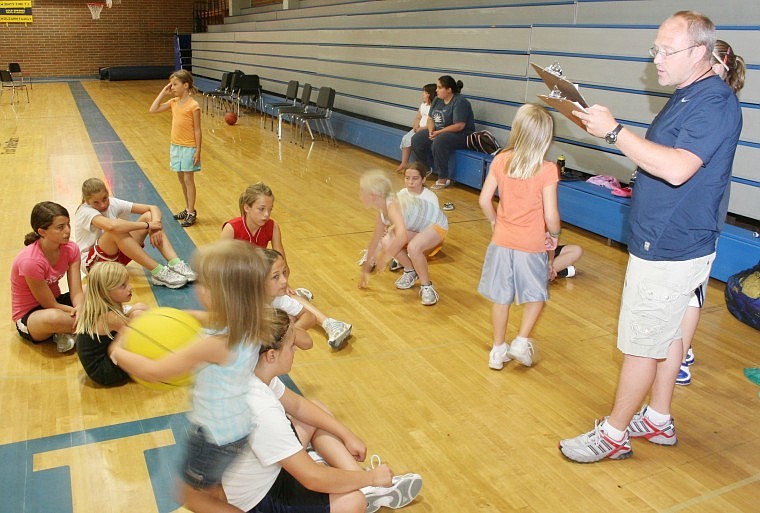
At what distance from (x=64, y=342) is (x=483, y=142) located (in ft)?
18.0

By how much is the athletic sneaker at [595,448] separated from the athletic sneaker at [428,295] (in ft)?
5.79

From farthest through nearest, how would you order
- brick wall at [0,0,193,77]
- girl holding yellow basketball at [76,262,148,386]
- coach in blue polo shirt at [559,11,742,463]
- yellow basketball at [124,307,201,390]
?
brick wall at [0,0,193,77] < girl holding yellow basketball at [76,262,148,386] < coach in blue polo shirt at [559,11,742,463] < yellow basketball at [124,307,201,390]

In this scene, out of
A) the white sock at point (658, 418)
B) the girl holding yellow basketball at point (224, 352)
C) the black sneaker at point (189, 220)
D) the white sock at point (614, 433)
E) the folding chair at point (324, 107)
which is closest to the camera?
the girl holding yellow basketball at point (224, 352)

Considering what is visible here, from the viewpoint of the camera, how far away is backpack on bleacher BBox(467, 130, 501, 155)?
7.87 meters

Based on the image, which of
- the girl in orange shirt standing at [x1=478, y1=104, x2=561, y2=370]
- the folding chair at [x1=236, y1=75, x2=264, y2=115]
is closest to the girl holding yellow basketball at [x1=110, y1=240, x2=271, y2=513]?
the girl in orange shirt standing at [x1=478, y1=104, x2=561, y2=370]

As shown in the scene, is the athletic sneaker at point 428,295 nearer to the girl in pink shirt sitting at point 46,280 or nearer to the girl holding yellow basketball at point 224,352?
the girl in pink shirt sitting at point 46,280

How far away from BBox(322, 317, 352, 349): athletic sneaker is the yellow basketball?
1.54 metres

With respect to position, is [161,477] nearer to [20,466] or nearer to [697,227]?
[20,466]

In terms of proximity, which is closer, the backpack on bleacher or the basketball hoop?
the backpack on bleacher

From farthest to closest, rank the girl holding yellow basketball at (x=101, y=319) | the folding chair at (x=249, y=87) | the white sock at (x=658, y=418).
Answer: the folding chair at (x=249, y=87) < the girl holding yellow basketball at (x=101, y=319) < the white sock at (x=658, y=418)

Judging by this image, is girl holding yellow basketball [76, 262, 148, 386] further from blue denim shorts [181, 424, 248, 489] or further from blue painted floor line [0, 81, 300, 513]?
blue denim shorts [181, 424, 248, 489]

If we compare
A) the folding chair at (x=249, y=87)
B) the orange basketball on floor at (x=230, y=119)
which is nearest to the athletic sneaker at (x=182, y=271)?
the orange basketball on floor at (x=230, y=119)

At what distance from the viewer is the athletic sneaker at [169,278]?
472 centimetres

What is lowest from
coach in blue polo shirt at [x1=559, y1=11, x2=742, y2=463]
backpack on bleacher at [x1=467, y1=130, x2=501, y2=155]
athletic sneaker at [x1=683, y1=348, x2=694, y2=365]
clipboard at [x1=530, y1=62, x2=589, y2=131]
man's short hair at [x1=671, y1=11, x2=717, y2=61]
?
athletic sneaker at [x1=683, y1=348, x2=694, y2=365]
